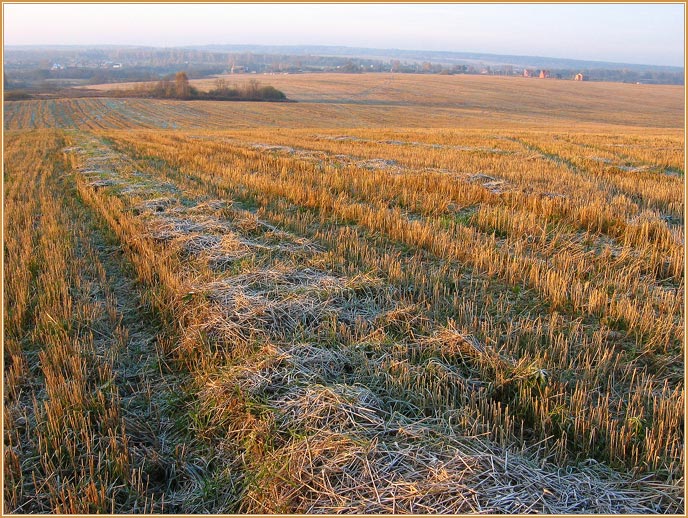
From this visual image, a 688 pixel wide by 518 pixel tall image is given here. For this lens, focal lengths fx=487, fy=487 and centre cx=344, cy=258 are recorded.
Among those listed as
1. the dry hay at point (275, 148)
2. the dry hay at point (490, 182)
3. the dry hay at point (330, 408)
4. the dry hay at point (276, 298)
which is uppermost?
the dry hay at point (275, 148)

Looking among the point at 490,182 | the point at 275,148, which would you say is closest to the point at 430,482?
the point at 490,182

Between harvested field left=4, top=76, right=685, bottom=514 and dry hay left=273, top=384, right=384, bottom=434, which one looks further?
dry hay left=273, top=384, right=384, bottom=434

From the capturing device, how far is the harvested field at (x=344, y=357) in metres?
2.93

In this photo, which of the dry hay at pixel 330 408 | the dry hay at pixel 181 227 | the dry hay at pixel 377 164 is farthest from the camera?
the dry hay at pixel 377 164

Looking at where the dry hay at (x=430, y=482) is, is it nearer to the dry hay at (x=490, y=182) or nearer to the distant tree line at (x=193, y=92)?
the dry hay at (x=490, y=182)

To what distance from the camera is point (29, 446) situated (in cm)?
329

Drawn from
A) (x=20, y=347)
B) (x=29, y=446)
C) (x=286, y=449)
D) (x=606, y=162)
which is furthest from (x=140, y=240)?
(x=606, y=162)

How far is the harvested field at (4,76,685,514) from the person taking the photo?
2.93 m

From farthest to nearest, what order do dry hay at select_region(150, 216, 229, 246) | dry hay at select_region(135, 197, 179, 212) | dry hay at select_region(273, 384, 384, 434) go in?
dry hay at select_region(135, 197, 179, 212) → dry hay at select_region(150, 216, 229, 246) → dry hay at select_region(273, 384, 384, 434)

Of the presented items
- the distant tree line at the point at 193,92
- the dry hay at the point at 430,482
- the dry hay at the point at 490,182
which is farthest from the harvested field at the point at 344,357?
the distant tree line at the point at 193,92

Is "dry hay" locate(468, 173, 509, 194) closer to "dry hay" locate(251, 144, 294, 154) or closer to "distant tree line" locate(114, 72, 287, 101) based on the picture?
"dry hay" locate(251, 144, 294, 154)

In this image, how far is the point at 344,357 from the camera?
13.6ft

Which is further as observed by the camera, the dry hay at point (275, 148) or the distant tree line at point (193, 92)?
the distant tree line at point (193, 92)

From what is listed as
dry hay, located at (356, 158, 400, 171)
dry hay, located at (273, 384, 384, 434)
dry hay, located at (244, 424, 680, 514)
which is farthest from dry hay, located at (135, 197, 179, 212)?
dry hay, located at (244, 424, 680, 514)
